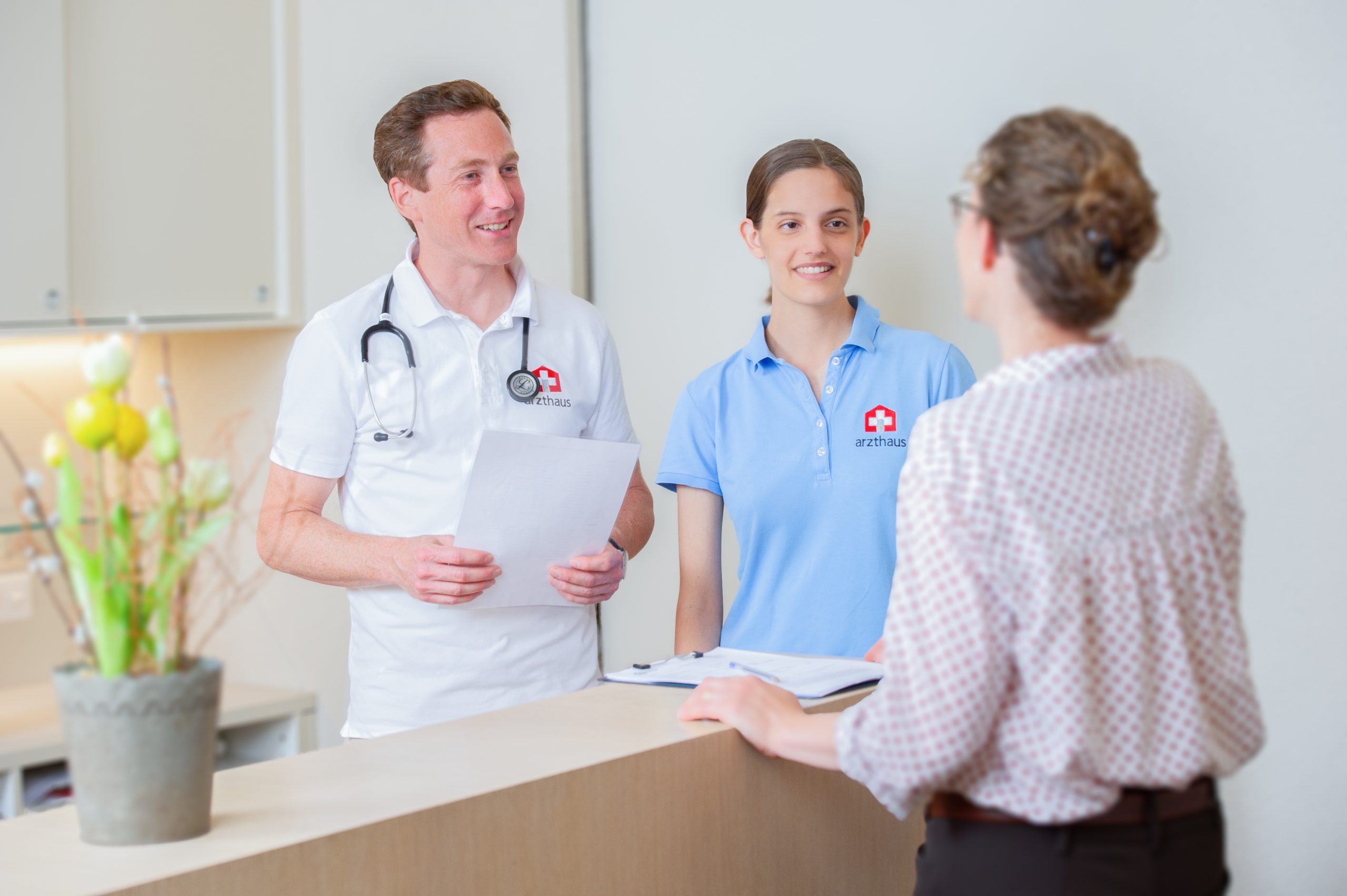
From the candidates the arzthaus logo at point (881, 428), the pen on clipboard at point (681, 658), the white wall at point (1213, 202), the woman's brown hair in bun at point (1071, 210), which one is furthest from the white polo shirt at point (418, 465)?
the woman's brown hair in bun at point (1071, 210)

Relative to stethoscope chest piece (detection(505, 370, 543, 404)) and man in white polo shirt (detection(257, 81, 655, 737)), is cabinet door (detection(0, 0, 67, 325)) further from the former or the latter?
stethoscope chest piece (detection(505, 370, 543, 404))

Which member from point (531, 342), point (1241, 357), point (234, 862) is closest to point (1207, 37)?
point (1241, 357)

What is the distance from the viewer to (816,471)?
202 cm

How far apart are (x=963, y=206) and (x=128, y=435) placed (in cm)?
67

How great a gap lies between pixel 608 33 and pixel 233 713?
1917 millimetres

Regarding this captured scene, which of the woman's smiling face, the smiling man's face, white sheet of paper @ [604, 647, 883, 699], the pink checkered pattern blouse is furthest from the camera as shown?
the woman's smiling face

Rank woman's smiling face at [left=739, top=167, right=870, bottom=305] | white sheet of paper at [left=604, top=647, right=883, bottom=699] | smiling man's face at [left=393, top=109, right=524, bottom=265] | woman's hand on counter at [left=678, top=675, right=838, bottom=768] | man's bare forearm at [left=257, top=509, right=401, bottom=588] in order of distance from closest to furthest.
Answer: woman's hand on counter at [left=678, top=675, right=838, bottom=768] < white sheet of paper at [left=604, top=647, right=883, bottom=699] < man's bare forearm at [left=257, top=509, right=401, bottom=588] < smiling man's face at [left=393, top=109, right=524, bottom=265] < woman's smiling face at [left=739, top=167, right=870, bottom=305]

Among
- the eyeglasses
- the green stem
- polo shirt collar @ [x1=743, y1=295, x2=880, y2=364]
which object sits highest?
the eyeglasses

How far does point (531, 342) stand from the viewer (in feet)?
6.70

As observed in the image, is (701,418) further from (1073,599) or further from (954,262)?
(1073,599)

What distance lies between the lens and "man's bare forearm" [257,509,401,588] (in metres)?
1.84

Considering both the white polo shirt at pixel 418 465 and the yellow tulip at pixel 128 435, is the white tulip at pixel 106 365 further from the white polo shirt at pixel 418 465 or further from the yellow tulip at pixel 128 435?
the white polo shirt at pixel 418 465

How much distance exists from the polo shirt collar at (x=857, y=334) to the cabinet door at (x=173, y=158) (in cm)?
147

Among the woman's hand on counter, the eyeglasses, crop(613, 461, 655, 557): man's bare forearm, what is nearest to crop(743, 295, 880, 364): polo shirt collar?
crop(613, 461, 655, 557): man's bare forearm
